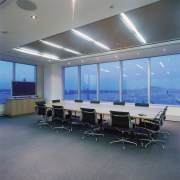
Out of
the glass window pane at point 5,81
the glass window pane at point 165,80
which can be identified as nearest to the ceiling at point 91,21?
the glass window pane at point 165,80

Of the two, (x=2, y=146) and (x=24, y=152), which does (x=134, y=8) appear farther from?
(x=2, y=146)

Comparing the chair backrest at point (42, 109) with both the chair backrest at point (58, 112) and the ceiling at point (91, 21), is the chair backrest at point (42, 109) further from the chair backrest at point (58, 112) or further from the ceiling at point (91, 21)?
the ceiling at point (91, 21)

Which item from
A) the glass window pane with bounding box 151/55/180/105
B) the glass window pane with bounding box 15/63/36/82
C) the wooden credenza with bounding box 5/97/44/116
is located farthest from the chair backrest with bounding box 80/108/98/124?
the glass window pane with bounding box 15/63/36/82

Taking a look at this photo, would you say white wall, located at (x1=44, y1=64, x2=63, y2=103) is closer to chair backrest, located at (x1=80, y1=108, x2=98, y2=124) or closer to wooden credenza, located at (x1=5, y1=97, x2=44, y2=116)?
wooden credenza, located at (x1=5, y1=97, x2=44, y2=116)

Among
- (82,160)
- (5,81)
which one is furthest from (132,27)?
(5,81)

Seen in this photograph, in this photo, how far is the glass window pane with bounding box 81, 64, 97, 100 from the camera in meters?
9.19

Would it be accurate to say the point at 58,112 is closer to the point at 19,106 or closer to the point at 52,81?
the point at 19,106

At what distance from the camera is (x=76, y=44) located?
5.29 metres

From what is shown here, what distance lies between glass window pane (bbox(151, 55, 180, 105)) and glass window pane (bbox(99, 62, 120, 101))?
193 centimetres

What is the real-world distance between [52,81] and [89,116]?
572cm

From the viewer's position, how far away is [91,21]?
3.40 meters

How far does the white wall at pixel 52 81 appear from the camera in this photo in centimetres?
920

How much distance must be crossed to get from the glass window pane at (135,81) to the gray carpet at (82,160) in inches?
142

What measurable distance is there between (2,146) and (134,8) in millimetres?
4468
